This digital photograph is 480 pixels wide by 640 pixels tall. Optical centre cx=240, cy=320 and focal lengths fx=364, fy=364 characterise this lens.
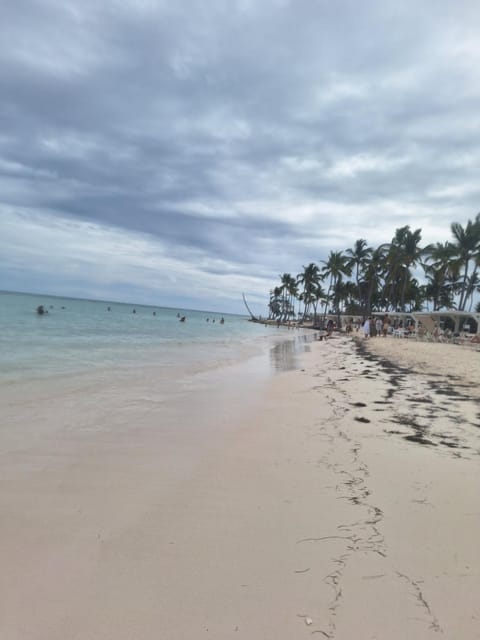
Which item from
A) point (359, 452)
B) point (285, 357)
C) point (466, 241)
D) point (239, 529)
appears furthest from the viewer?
point (466, 241)

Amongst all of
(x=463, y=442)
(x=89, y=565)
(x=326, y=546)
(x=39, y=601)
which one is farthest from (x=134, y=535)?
(x=463, y=442)

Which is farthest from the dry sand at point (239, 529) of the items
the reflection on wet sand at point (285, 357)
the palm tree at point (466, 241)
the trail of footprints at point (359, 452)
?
the palm tree at point (466, 241)

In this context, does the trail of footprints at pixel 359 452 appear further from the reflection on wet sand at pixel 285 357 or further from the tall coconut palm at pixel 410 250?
the tall coconut palm at pixel 410 250

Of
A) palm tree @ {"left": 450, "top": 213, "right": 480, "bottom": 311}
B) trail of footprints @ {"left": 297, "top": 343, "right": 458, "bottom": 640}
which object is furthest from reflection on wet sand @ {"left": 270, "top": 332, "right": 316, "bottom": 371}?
palm tree @ {"left": 450, "top": 213, "right": 480, "bottom": 311}

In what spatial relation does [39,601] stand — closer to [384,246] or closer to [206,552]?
[206,552]

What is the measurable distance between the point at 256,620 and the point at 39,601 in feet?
3.61

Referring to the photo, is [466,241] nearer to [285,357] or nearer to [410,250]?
[410,250]

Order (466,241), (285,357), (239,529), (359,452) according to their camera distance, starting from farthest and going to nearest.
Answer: (466,241), (285,357), (359,452), (239,529)

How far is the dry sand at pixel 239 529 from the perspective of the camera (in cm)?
177

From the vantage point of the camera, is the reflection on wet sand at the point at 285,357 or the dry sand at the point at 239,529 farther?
the reflection on wet sand at the point at 285,357

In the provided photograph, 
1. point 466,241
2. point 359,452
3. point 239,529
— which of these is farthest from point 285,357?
point 466,241

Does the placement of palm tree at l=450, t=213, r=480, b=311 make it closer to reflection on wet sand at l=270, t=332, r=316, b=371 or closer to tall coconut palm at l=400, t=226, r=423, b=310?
tall coconut palm at l=400, t=226, r=423, b=310

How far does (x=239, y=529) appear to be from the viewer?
254cm

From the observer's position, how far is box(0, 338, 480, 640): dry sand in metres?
1.77
